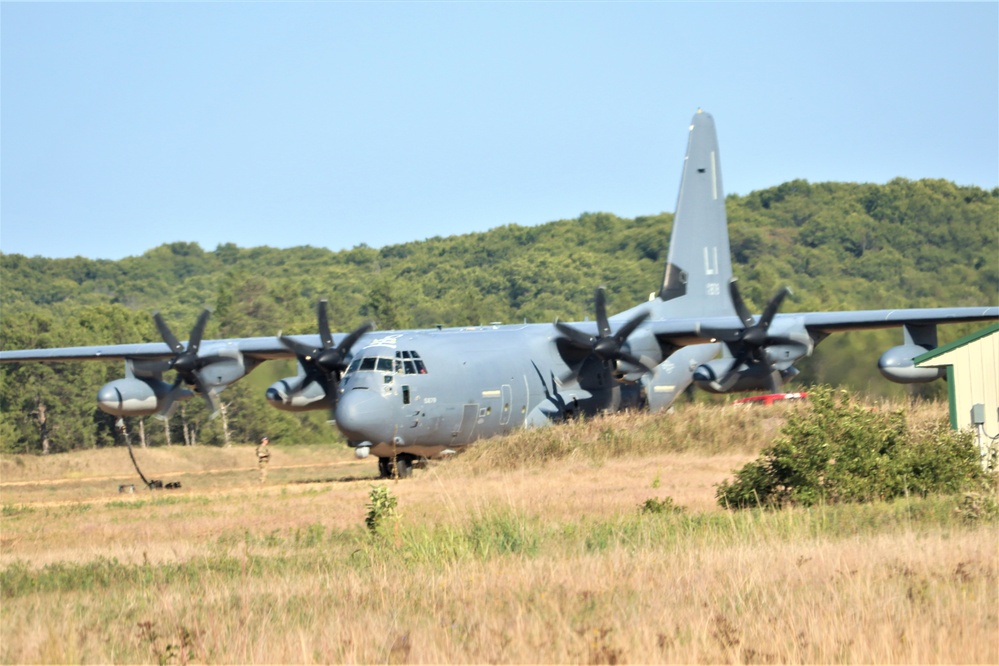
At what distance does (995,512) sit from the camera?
11945mm

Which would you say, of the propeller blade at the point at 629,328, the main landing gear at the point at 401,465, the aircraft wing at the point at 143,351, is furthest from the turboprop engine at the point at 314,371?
the propeller blade at the point at 629,328

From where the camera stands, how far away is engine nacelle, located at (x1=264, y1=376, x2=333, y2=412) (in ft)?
88.4

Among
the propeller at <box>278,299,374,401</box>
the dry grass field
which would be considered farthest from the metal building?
the propeller at <box>278,299,374,401</box>

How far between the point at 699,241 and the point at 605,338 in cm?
703

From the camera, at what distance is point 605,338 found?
86.0 feet

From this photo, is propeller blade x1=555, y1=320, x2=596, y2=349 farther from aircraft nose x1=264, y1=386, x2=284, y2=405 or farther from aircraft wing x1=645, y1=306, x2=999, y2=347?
aircraft nose x1=264, y1=386, x2=284, y2=405

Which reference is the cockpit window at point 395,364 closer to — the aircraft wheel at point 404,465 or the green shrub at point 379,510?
the aircraft wheel at point 404,465

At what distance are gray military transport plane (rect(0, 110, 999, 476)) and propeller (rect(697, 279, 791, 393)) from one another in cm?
3

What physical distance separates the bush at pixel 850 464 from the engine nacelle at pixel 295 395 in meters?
13.8

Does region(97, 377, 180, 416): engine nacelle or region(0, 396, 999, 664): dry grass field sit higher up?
region(97, 377, 180, 416): engine nacelle

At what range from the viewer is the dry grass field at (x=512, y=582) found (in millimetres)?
7051

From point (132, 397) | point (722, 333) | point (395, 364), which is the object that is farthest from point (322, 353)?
point (722, 333)

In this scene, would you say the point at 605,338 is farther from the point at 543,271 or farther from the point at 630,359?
the point at 543,271

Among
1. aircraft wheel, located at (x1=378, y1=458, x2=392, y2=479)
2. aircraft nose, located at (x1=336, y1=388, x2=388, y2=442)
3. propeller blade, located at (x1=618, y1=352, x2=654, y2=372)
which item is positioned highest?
propeller blade, located at (x1=618, y1=352, x2=654, y2=372)
